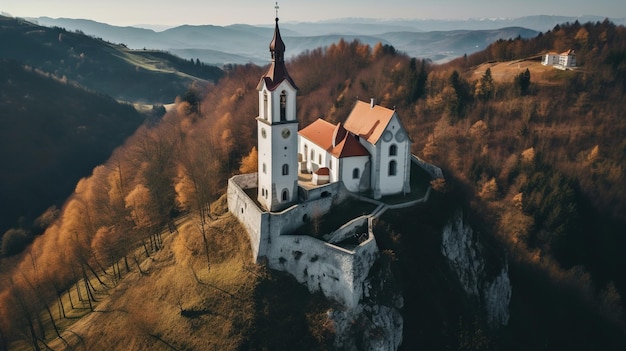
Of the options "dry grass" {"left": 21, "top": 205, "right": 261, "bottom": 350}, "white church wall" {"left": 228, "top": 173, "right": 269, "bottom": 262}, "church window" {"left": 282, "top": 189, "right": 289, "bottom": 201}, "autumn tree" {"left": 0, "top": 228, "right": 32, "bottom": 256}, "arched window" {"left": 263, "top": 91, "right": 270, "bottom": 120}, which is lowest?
"autumn tree" {"left": 0, "top": 228, "right": 32, "bottom": 256}

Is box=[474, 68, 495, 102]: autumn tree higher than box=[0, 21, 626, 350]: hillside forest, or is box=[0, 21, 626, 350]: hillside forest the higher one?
box=[474, 68, 495, 102]: autumn tree

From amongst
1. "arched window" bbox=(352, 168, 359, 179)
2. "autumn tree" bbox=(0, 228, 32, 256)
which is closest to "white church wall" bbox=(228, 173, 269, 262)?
"arched window" bbox=(352, 168, 359, 179)

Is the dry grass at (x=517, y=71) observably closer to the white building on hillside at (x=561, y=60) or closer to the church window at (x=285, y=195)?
the white building on hillside at (x=561, y=60)

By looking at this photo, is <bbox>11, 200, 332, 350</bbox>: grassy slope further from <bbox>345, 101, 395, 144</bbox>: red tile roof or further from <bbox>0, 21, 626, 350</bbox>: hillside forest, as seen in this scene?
<bbox>345, 101, 395, 144</bbox>: red tile roof

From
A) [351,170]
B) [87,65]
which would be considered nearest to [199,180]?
[351,170]

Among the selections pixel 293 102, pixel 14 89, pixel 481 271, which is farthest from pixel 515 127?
pixel 14 89

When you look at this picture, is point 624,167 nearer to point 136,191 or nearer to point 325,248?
point 325,248

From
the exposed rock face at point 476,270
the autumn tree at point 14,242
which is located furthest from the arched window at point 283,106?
the autumn tree at point 14,242
